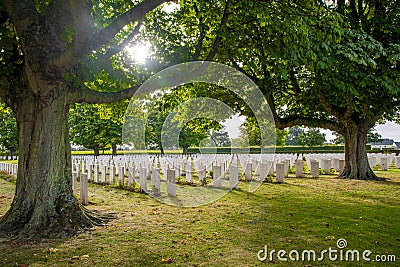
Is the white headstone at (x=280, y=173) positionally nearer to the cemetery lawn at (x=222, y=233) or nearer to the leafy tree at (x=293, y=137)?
the cemetery lawn at (x=222, y=233)

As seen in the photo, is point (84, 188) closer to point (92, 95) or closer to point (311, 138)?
point (92, 95)

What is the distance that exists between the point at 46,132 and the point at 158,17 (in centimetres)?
571

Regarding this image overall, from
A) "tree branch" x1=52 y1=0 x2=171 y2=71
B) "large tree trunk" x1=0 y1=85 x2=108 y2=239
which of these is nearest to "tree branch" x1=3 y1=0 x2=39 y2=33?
"tree branch" x1=52 y1=0 x2=171 y2=71

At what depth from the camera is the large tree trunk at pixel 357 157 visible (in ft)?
49.3

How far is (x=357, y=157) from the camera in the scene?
50.4 ft

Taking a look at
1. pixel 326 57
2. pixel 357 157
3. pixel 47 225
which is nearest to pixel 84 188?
pixel 47 225

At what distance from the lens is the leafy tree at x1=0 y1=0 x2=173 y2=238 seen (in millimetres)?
6105

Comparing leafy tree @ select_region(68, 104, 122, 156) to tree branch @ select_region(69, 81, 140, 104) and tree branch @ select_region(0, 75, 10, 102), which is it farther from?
tree branch @ select_region(69, 81, 140, 104)

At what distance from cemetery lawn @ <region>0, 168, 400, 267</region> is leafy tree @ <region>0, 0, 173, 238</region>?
2.42ft

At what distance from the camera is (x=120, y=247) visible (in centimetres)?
538

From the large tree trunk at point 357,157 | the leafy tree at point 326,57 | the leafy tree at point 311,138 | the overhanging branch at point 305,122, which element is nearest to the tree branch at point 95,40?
the leafy tree at point 326,57

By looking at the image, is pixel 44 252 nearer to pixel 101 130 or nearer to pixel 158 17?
pixel 158 17

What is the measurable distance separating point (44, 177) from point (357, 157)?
13479 mm

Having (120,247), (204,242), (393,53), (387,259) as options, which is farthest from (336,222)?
(393,53)
